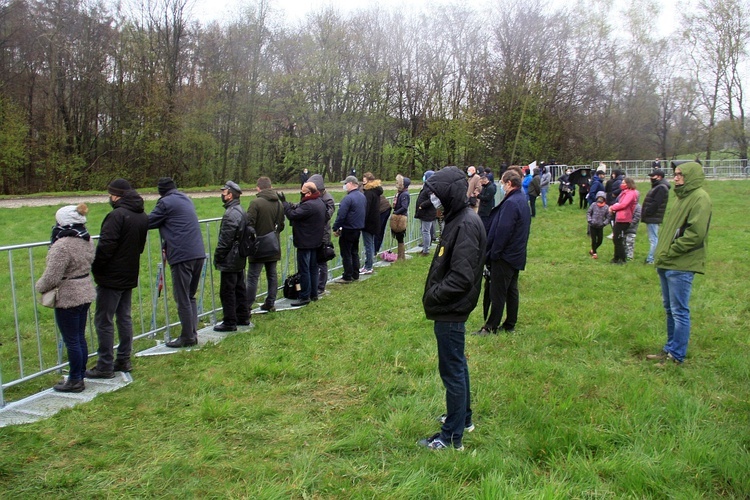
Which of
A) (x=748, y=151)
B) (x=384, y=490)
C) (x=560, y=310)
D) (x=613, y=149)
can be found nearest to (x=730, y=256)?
(x=560, y=310)

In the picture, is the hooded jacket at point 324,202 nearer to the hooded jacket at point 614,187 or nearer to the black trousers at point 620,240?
the black trousers at point 620,240

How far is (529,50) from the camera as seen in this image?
35.7 m

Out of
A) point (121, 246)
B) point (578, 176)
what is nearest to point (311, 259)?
point (121, 246)

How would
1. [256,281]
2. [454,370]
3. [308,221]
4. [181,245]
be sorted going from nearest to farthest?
[454,370] < [181,245] < [256,281] < [308,221]

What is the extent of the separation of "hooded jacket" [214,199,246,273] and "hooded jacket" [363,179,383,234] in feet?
12.6

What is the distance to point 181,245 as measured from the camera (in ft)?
19.9

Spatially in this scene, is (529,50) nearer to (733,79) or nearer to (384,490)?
(733,79)

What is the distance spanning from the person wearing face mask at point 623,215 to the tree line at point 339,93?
2505 cm

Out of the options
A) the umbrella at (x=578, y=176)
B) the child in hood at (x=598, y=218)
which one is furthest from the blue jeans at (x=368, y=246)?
the umbrella at (x=578, y=176)

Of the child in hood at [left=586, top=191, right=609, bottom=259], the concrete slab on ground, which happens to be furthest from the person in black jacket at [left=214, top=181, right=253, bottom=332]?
the child in hood at [left=586, top=191, right=609, bottom=259]

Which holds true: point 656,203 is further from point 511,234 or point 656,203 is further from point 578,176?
point 578,176

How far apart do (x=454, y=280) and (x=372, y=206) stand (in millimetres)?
6705

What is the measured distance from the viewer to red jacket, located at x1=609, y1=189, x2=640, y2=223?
1097 cm

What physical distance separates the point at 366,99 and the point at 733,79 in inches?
1004
